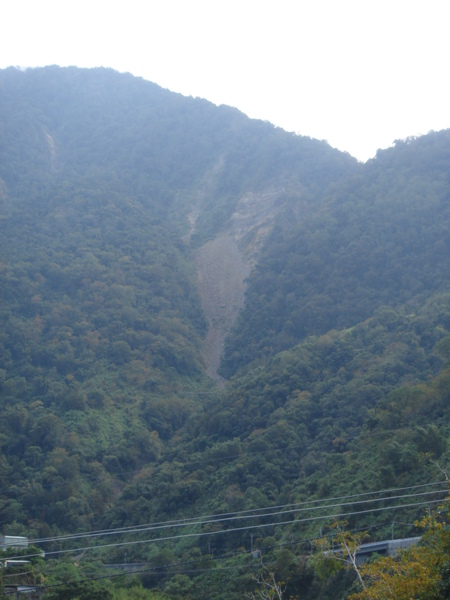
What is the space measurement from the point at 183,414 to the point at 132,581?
2540cm

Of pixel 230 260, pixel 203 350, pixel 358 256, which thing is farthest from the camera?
pixel 230 260

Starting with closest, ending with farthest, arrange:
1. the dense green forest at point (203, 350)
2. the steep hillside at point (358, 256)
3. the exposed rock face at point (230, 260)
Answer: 1. the dense green forest at point (203, 350)
2. the steep hillside at point (358, 256)
3. the exposed rock face at point (230, 260)

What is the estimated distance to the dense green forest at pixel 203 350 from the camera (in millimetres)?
30016

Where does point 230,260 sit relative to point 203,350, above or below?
above

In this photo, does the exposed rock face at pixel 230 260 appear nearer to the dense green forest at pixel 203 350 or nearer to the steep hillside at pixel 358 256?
the dense green forest at pixel 203 350

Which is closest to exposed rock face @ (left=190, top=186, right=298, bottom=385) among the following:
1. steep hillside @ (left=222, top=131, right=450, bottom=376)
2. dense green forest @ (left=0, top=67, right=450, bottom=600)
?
dense green forest @ (left=0, top=67, right=450, bottom=600)

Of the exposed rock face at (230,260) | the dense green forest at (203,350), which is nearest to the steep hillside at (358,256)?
the dense green forest at (203,350)

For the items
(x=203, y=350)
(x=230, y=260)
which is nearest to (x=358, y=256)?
(x=203, y=350)

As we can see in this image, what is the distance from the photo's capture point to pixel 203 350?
69.2m

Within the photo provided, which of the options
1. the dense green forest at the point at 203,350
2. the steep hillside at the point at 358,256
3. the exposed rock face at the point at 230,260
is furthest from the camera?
the exposed rock face at the point at 230,260

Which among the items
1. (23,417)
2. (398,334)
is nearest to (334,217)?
(398,334)

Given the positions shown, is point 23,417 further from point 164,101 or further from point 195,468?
point 164,101

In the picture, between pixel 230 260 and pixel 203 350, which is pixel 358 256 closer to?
pixel 203 350

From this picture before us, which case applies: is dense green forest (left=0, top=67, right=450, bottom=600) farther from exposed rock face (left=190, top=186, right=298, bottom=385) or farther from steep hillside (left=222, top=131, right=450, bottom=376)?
exposed rock face (left=190, top=186, right=298, bottom=385)
